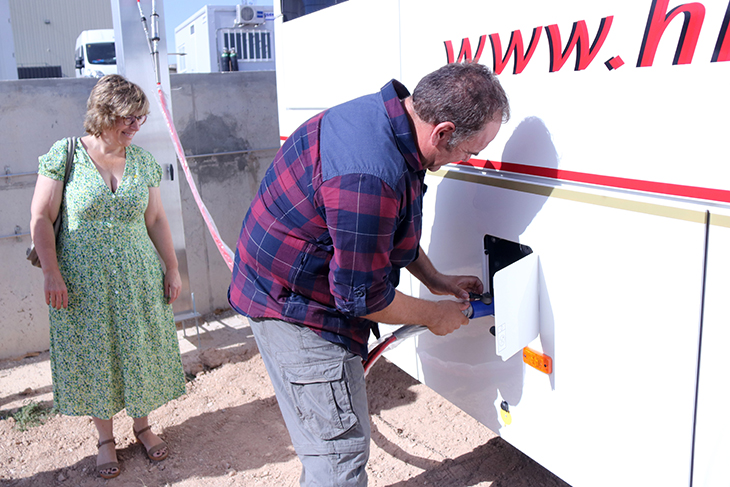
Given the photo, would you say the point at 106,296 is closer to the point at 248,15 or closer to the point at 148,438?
the point at 148,438

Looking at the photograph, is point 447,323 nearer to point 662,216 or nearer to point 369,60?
point 662,216

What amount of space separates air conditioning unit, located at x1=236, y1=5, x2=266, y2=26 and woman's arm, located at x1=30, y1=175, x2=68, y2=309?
Result: 578cm

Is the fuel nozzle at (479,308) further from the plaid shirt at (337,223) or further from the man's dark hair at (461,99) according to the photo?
the man's dark hair at (461,99)

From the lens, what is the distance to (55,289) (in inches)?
92.2

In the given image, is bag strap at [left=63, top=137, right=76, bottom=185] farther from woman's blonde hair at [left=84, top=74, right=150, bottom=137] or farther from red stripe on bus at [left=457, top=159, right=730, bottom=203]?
red stripe on bus at [left=457, top=159, right=730, bottom=203]

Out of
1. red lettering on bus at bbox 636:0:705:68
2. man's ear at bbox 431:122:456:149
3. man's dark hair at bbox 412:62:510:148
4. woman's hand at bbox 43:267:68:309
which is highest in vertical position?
red lettering on bus at bbox 636:0:705:68

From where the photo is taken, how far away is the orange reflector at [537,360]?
1.79 m

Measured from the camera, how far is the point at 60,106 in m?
3.82

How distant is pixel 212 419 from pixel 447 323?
6.24 feet

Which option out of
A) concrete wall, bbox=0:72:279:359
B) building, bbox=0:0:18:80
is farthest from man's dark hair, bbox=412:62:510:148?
building, bbox=0:0:18:80

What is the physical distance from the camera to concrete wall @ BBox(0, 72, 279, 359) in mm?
3721

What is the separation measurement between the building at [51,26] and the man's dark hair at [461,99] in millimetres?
23601

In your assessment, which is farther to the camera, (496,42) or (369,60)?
(369,60)

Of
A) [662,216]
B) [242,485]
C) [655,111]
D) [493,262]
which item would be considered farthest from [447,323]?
[242,485]
